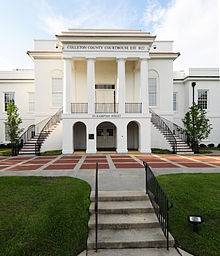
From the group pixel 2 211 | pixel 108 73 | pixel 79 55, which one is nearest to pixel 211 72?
pixel 108 73

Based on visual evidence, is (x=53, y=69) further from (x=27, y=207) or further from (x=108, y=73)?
(x=27, y=207)

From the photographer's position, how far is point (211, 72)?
21906mm

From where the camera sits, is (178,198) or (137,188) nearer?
(178,198)

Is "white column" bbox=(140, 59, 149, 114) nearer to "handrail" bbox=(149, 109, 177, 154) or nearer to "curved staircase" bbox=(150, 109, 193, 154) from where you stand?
"curved staircase" bbox=(150, 109, 193, 154)

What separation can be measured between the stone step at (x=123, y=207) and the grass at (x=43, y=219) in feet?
1.52

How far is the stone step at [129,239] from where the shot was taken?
3643mm

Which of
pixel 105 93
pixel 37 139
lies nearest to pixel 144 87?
pixel 105 93

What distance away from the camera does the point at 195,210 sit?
15.3ft

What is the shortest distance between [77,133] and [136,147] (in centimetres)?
726

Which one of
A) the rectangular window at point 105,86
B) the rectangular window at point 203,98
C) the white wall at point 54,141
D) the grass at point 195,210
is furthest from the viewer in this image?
the rectangular window at point 203,98

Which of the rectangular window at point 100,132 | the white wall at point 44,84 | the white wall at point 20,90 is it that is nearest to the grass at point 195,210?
the rectangular window at point 100,132

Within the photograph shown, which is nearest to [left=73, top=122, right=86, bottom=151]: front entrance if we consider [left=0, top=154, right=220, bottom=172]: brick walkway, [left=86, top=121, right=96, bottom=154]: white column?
[left=86, top=121, right=96, bottom=154]: white column

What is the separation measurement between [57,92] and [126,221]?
1793 cm

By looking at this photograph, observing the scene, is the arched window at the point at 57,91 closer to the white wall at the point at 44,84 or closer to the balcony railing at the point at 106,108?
the white wall at the point at 44,84
